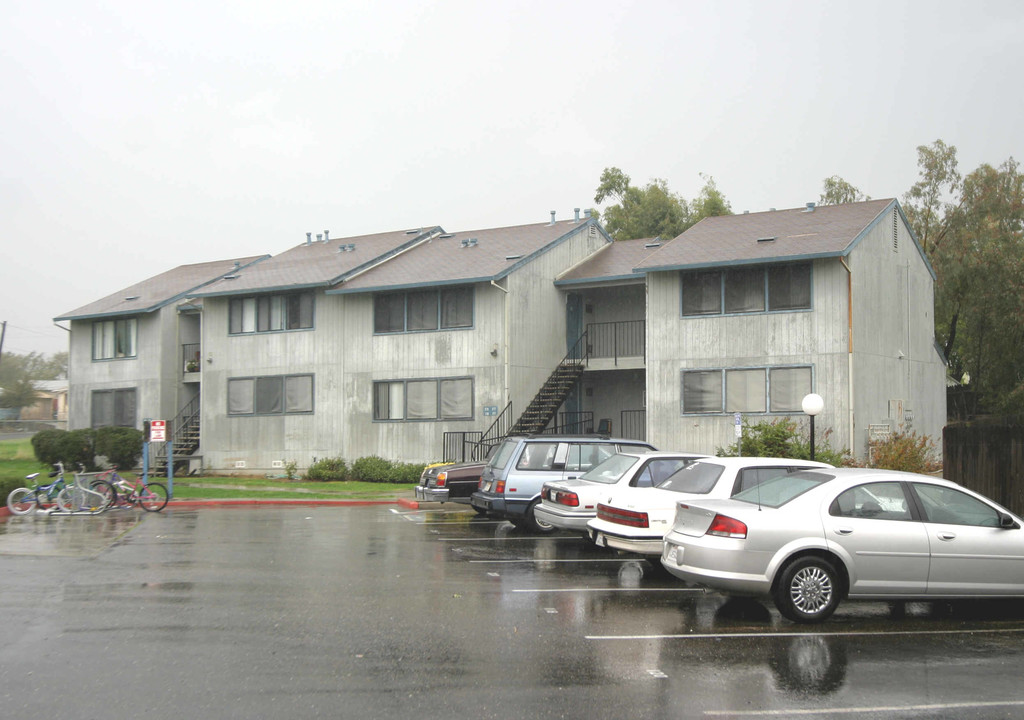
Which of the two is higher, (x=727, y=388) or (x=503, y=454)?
(x=727, y=388)

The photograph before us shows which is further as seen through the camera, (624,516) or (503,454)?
(503,454)

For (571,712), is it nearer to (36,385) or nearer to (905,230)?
(905,230)

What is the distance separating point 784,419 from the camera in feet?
84.2

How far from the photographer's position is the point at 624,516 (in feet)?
42.5

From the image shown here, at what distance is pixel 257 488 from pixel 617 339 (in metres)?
12.0

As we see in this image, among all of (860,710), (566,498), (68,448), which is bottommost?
(860,710)

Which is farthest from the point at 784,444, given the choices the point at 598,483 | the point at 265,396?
the point at 265,396

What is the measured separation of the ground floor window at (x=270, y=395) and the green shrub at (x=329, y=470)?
2.13 m

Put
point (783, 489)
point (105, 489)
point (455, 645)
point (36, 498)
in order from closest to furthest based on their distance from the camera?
1. point (455, 645)
2. point (783, 489)
3. point (36, 498)
4. point (105, 489)

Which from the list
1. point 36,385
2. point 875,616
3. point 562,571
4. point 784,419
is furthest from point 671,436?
point 36,385

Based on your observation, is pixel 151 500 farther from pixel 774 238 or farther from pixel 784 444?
pixel 774 238

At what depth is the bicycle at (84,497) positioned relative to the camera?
21.5 metres

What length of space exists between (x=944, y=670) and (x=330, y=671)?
4825 millimetres

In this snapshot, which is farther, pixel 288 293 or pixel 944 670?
pixel 288 293
